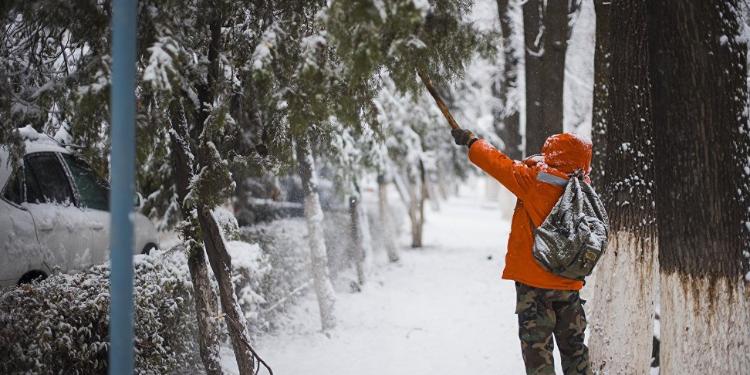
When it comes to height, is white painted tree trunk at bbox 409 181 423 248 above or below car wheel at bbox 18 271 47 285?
below

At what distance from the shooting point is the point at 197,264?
16.5 ft

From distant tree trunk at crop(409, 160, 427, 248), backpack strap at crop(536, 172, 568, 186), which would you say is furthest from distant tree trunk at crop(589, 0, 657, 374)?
distant tree trunk at crop(409, 160, 427, 248)

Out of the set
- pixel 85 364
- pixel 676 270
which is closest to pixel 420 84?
pixel 676 270

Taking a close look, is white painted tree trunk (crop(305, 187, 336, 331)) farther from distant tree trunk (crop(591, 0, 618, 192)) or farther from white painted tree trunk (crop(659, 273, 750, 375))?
white painted tree trunk (crop(659, 273, 750, 375))

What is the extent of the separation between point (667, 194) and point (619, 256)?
753 mm

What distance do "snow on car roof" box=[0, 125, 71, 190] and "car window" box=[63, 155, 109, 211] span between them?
0.17m

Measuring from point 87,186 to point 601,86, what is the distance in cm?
488

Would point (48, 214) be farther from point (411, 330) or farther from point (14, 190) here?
point (411, 330)

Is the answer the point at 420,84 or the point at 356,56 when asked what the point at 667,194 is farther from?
the point at 356,56

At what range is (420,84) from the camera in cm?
484

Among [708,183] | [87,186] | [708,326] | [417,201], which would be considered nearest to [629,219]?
[708,183]

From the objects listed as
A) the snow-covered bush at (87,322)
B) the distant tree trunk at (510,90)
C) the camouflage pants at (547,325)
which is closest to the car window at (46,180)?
the snow-covered bush at (87,322)

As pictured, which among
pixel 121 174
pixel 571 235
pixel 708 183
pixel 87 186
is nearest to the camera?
pixel 121 174

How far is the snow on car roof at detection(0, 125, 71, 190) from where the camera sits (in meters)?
4.88
